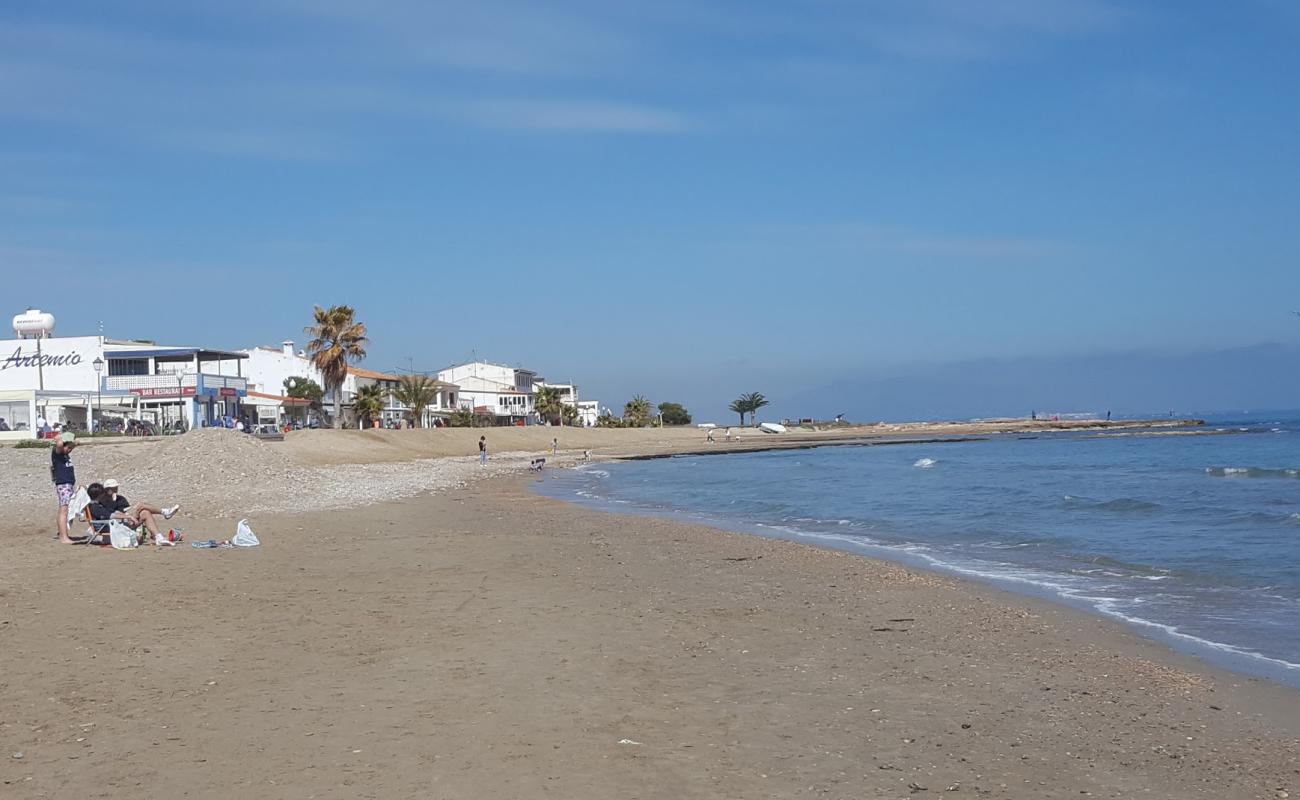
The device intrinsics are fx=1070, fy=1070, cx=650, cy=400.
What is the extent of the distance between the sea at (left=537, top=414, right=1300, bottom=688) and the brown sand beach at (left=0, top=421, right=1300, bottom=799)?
1158 millimetres

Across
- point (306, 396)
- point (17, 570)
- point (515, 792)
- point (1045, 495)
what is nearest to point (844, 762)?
point (515, 792)

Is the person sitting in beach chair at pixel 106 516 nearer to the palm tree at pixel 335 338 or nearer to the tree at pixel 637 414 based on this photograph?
the palm tree at pixel 335 338

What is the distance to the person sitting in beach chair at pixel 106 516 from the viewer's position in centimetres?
1566

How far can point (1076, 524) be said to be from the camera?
23.5 metres

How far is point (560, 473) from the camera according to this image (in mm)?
50781

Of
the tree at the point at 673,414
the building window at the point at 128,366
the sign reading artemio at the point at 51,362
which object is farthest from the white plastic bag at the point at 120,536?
the tree at the point at 673,414

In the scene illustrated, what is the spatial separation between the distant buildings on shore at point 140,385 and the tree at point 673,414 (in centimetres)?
6730

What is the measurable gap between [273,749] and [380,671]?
1.98m

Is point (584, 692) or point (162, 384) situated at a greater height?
point (162, 384)

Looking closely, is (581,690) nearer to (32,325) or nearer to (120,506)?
(120,506)

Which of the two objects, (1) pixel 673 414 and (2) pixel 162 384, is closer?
(2) pixel 162 384

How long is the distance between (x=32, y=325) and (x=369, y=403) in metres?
21.1

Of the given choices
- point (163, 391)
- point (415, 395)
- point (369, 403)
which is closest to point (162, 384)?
point (163, 391)

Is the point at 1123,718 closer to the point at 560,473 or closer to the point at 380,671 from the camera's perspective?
the point at 380,671
